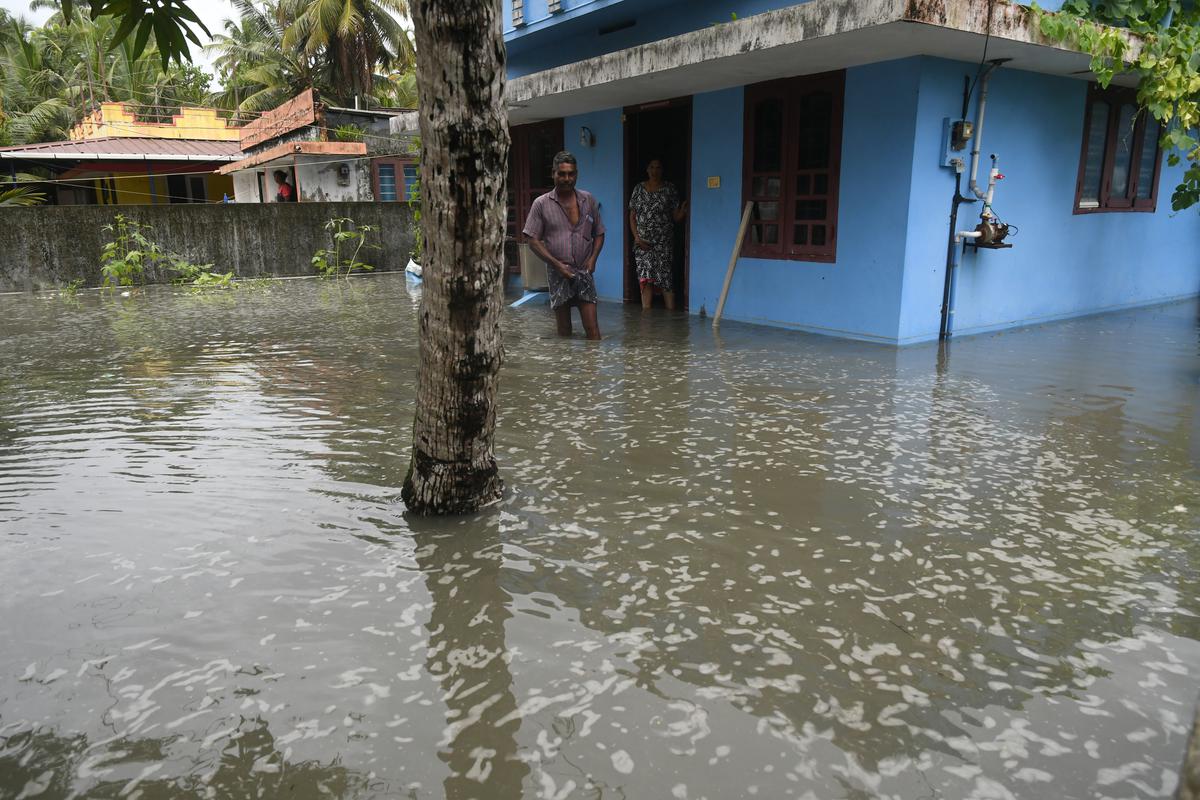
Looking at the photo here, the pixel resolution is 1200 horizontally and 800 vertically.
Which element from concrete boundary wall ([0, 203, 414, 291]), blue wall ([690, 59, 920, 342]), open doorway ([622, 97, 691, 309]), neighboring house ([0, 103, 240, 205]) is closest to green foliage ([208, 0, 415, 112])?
neighboring house ([0, 103, 240, 205])

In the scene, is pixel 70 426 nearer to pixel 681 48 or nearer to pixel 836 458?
pixel 836 458

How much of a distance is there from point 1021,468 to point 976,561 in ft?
4.30

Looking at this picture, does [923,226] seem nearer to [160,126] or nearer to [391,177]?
[391,177]

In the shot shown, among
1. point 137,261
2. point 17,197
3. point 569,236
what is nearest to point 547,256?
point 569,236

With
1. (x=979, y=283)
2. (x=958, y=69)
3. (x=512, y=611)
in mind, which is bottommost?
(x=512, y=611)

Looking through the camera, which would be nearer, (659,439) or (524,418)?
(659,439)

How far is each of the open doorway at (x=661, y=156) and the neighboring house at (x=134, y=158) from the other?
1813 centimetres

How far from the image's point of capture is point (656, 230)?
9.59 m

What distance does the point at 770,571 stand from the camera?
315 cm

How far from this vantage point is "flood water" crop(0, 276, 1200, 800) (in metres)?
2.15

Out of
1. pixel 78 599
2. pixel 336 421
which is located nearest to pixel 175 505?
pixel 78 599

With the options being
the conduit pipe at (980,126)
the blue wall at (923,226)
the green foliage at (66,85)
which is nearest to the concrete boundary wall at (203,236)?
the blue wall at (923,226)

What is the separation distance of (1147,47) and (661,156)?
593 centimetres

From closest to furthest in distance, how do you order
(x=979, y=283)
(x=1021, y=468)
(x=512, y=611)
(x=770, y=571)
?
(x=512, y=611) → (x=770, y=571) → (x=1021, y=468) → (x=979, y=283)
